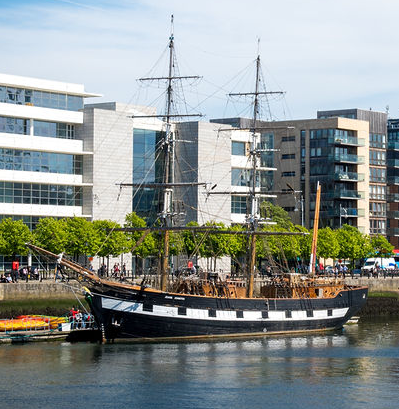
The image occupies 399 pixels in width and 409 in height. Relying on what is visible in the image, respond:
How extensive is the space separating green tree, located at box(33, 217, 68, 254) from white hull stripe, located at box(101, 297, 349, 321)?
2363cm

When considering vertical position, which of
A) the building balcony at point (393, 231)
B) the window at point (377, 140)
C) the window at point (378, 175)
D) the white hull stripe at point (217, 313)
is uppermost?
the window at point (377, 140)

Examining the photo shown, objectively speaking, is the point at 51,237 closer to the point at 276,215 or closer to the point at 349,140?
the point at 276,215

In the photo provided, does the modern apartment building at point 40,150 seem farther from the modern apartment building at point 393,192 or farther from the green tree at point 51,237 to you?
the modern apartment building at point 393,192

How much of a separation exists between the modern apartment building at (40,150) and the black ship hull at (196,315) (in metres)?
32.9

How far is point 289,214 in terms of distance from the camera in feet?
497

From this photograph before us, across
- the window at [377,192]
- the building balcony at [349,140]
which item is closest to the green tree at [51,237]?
the building balcony at [349,140]

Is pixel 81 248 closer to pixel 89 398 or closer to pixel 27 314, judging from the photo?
pixel 27 314

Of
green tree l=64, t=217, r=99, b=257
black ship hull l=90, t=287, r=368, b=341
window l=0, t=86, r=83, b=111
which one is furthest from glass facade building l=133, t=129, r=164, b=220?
black ship hull l=90, t=287, r=368, b=341

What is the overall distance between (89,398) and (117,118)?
63.7 m

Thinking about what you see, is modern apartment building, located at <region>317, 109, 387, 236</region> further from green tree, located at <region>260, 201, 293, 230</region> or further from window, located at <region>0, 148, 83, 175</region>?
window, located at <region>0, 148, 83, 175</region>

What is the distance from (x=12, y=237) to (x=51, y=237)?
366 centimetres

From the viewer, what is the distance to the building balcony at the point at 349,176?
148250 mm

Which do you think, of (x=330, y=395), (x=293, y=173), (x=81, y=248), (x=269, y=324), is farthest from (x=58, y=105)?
(x=330, y=395)

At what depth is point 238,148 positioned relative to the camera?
127 meters
